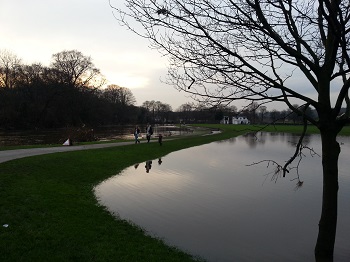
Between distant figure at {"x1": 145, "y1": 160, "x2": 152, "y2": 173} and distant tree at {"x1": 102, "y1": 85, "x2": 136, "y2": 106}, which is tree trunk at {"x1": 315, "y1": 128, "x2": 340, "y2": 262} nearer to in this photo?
distant figure at {"x1": 145, "y1": 160, "x2": 152, "y2": 173}

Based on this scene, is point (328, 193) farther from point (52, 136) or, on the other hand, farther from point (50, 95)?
point (50, 95)

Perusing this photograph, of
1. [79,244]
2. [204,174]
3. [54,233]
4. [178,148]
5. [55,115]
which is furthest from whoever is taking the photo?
[55,115]

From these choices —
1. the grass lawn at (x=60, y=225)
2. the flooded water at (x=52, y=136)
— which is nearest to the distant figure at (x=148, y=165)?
the grass lawn at (x=60, y=225)

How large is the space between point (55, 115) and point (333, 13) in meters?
74.6

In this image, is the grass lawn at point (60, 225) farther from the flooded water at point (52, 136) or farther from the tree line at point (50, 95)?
the tree line at point (50, 95)

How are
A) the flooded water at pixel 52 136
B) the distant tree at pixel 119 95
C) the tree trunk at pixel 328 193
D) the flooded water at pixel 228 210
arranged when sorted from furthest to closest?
1. the distant tree at pixel 119 95
2. the flooded water at pixel 52 136
3. the flooded water at pixel 228 210
4. the tree trunk at pixel 328 193

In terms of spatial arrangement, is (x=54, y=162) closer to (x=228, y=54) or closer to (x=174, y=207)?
(x=174, y=207)

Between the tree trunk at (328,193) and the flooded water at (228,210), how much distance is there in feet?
2.21

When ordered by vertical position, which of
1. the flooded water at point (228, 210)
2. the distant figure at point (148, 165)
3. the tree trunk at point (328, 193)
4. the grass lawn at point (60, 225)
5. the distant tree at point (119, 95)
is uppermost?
the distant tree at point (119, 95)

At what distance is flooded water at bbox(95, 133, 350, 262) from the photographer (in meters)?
6.94

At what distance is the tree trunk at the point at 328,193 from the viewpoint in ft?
17.1

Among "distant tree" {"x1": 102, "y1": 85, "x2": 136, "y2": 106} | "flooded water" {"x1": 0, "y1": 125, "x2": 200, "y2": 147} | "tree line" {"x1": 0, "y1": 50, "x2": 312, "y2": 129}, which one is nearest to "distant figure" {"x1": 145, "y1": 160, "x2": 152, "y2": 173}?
"flooded water" {"x1": 0, "y1": 125, "x2": 200, "y2": 147}

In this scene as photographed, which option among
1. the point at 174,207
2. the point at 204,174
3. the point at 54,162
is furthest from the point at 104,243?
the point at 54,162

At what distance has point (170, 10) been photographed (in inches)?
185
